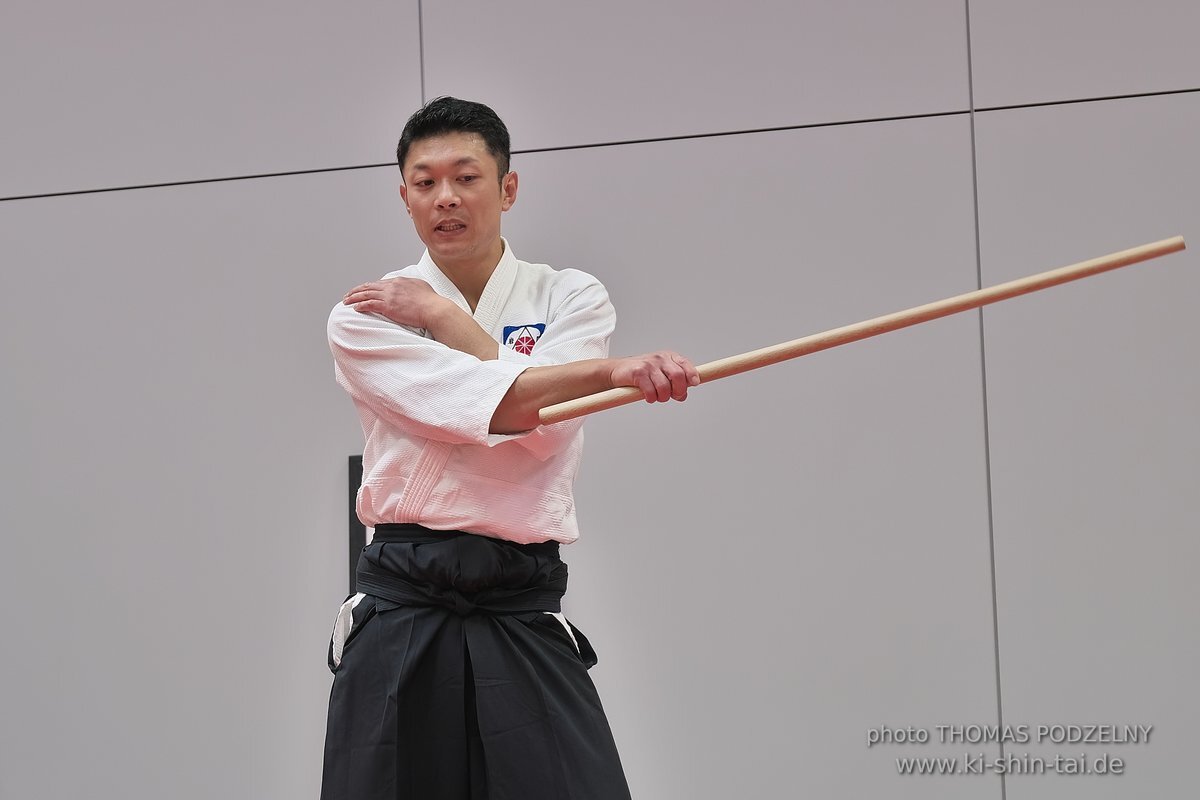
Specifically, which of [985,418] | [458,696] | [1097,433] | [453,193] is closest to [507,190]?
[453,193]

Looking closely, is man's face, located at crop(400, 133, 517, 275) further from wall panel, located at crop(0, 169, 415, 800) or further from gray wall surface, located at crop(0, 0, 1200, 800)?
wall panel, located at crop(0, 169, 415, 800)

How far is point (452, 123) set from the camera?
188cm

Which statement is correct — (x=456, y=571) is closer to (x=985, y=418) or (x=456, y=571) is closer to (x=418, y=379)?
(x=418, y=379)

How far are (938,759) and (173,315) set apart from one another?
7.37 feet

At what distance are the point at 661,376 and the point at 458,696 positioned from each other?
1.84 ft

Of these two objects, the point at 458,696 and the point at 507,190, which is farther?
the point at 507,190

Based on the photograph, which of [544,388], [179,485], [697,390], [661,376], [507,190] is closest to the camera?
[661,376]

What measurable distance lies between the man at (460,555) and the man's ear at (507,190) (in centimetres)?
10

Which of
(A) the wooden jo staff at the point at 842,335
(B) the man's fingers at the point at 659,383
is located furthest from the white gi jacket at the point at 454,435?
(B) the man's fingers at the point at 659,383

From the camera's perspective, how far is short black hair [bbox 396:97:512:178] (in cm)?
188

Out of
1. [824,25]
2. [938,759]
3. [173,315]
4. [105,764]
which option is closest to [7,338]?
[173,315]

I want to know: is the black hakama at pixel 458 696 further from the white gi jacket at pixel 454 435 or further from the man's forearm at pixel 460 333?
the man's forearm at pixel 460 333

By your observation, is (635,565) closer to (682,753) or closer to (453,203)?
(682,753)

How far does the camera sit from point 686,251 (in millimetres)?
2926
